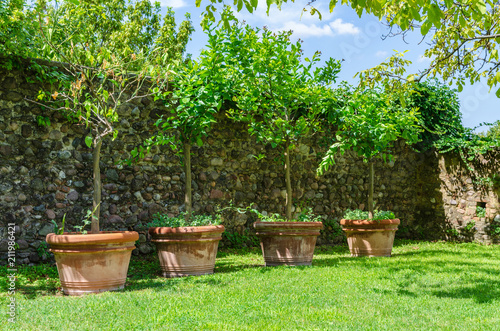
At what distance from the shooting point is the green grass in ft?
10.2

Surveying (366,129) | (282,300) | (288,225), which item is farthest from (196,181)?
(282,300)

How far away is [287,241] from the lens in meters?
5.82

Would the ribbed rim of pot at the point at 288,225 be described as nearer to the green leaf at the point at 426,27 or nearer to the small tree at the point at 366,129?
the small tree at the point at 366,129

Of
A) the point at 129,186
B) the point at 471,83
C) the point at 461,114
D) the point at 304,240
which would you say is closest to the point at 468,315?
the point at 304,240

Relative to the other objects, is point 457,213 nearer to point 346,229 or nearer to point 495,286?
point 346,229

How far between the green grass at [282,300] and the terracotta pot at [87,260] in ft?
0.64

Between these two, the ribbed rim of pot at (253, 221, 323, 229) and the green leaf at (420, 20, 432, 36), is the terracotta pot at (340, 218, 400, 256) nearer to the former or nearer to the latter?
the ribbed rim of pot at (253, 221, 323, 229)

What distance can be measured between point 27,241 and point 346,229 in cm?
462

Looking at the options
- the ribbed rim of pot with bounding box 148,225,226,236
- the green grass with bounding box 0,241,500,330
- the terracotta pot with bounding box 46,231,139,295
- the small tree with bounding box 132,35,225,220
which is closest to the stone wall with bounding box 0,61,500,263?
the small tree with bounding box 132,35,225,220

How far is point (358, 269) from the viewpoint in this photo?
541 cm

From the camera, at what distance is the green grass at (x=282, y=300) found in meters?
3.11

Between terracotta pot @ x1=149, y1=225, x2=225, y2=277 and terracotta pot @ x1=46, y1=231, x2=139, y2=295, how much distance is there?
918 mm

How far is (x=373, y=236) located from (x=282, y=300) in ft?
12.1

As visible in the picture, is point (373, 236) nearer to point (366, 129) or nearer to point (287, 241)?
point (366, 129)
